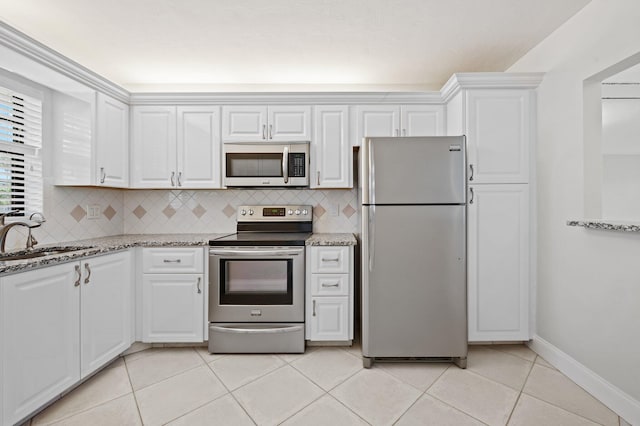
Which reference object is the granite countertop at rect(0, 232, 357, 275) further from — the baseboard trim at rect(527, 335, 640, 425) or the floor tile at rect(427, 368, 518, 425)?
the baseboard trim at rect(527, 335, 640, 425)

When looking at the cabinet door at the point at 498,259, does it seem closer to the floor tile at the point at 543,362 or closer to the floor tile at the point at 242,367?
the floor tile at the point at 543,362

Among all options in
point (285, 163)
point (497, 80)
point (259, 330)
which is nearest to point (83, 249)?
point (259, 330)

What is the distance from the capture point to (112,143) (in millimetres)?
2461

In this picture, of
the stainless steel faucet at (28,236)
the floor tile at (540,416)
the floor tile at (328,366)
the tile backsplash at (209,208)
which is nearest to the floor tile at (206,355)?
the floor tile at (328,366)

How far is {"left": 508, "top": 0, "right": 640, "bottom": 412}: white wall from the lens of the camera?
63.5 inches

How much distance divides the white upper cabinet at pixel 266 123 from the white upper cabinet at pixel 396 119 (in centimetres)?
49

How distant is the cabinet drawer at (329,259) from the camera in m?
2.39

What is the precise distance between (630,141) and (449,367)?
2.07m

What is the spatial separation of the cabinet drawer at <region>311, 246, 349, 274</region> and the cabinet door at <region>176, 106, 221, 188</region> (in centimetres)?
114

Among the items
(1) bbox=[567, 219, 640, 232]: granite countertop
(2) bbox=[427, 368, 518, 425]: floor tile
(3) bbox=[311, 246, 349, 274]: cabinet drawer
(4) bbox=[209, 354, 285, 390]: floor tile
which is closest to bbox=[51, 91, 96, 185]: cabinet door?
(4) bbox=[209, 354, 285, 390]: floor tile

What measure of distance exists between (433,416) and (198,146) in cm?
268

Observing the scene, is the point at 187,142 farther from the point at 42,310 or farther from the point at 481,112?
the point at 481,112

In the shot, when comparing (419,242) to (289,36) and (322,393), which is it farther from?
(289,36)

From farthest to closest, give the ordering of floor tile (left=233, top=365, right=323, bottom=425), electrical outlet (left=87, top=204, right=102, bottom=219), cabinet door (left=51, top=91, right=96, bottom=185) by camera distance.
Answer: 1. electrical outlet (left=87, top=204, right=102, bottom=219)
2. cabinet door (left=51, top=91, right=96, bottom=185)
3. floor tile (left=233, top=365, right=323, bottom=425)
